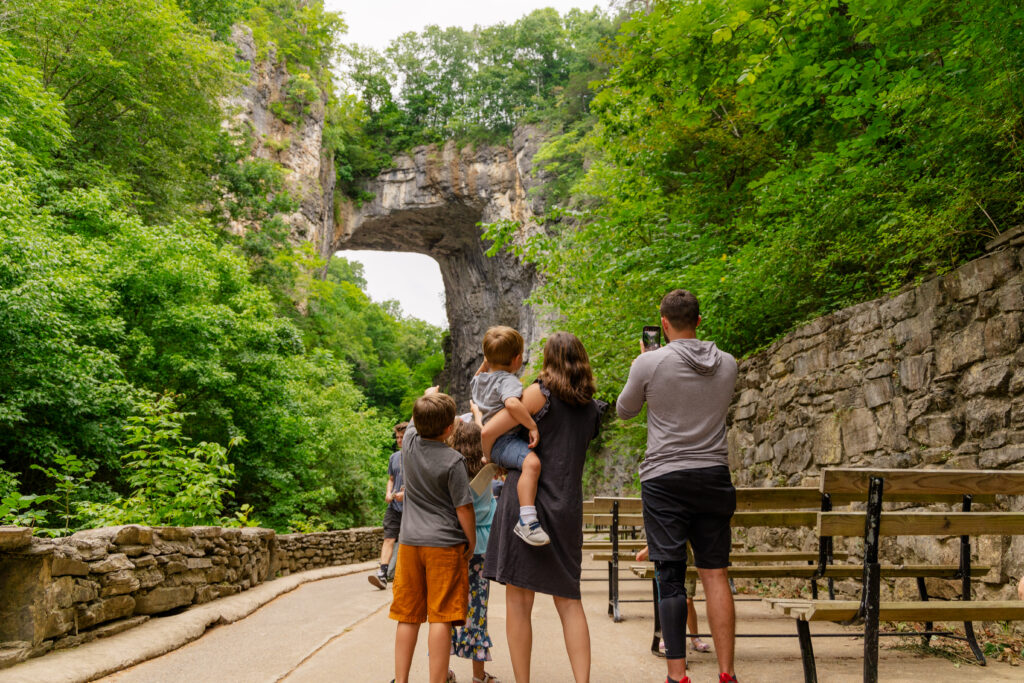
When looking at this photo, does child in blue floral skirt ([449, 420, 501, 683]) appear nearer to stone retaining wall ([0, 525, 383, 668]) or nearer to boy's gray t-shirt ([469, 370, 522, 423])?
boy's gray t-shirt ([469, 370, 522, 423])

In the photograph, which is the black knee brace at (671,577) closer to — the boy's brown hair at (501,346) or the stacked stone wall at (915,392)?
the boy's brown hair at (501,346)

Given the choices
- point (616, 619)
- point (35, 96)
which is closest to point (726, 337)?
point (616, 619)

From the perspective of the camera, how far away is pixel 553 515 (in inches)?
109

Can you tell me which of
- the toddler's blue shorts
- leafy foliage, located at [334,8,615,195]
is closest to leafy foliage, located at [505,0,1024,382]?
the toddler's blue shorts

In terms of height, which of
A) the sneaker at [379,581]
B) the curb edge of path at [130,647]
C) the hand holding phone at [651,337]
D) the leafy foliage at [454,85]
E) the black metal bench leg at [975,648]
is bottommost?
the sneaker at [379,581]

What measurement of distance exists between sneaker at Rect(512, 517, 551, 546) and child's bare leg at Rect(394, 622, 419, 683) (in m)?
0.69

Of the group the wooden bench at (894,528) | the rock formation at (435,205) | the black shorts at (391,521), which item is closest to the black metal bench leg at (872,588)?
the wooden bench at (894,528)

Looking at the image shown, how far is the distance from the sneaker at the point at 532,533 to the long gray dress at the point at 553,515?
0.29ft

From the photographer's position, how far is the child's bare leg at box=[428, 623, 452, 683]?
285 cm

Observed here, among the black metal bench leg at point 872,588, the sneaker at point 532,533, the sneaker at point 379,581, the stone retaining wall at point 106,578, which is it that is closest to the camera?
the black metal bench leg at point 872,588

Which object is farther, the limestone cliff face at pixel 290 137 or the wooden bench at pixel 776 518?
the limestone cliff face at pixel 290 137

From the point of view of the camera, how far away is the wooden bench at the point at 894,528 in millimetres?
2428

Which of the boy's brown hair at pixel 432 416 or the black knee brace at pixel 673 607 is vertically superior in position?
the boy's brown hair at pixel 432 416

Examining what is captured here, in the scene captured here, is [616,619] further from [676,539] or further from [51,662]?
[51,662]
